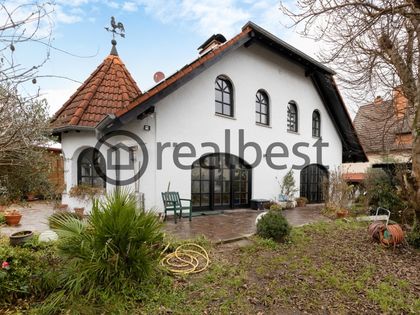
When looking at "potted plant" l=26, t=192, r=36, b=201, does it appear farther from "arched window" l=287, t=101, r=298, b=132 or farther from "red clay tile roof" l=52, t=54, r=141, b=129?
"arched window" l=287, t=101, r=298, b=132

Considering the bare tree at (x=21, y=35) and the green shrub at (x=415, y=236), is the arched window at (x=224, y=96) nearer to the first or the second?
the green shrub at (x=415, y=236)

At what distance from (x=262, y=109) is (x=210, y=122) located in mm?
2935

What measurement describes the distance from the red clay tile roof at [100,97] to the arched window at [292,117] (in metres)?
6.71

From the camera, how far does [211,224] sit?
7574 mm

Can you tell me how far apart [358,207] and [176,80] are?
919cm

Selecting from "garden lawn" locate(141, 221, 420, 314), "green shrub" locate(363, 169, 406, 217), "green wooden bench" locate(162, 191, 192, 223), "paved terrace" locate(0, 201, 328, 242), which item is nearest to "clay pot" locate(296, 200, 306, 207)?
"paved terrace" locate(0, 201, 328, 242)

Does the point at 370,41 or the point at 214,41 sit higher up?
the point at 214,41

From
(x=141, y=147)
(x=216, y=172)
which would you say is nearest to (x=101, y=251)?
(x=141, y=147)

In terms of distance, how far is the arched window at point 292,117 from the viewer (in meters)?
12.3

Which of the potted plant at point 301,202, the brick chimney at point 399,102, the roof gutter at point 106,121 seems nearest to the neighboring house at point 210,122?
the roof gutter at point 106,121

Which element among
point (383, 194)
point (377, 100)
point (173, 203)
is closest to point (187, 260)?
point (173, 203)

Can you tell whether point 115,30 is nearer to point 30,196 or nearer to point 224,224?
point 30,196

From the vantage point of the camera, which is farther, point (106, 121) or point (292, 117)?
point (292, 117)

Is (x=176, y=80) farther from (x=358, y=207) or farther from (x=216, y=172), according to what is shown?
(x=358, y=207)
